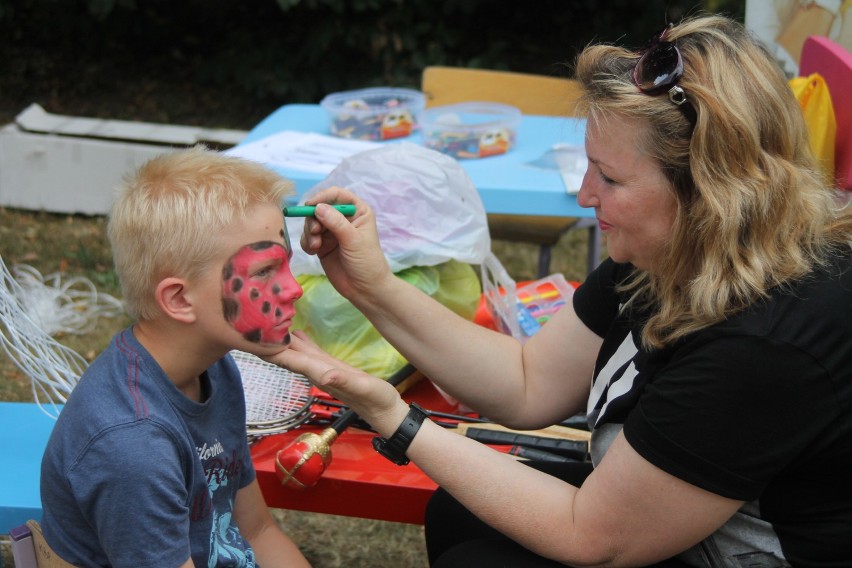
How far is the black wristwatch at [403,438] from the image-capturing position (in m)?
1.57

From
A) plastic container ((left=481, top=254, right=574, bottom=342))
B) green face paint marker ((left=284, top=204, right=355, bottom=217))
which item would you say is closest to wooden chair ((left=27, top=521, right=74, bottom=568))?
green face paint marker ((left=284, top=204, right=355, bottom=217))

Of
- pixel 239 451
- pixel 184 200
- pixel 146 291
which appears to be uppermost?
pixel 184 200

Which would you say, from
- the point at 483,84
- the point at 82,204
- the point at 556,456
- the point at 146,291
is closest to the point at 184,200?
the point at 146,291

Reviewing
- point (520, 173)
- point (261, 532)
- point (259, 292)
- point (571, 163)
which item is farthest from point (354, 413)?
point (571, 163)

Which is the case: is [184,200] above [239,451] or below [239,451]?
above

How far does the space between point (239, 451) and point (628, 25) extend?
20.7 feet

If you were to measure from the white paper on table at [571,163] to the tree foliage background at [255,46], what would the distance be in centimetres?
359

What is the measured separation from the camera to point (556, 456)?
2010 millimetres

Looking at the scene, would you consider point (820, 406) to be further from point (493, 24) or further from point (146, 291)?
point (493, 24)

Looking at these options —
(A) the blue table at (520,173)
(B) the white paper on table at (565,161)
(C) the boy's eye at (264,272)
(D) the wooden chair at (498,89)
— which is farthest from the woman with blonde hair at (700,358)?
(D) the wooden chair at (498,89)

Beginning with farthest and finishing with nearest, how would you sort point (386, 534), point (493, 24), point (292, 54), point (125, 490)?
point (493, 24) < point (292, 54) < point (386, 534) < point (125, 490)

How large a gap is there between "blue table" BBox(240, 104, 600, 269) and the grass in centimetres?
104

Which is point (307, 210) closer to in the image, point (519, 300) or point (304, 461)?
point (304, 461)

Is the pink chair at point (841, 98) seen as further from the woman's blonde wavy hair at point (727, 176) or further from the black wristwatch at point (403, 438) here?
the black wristwatch at point (403, 438)
